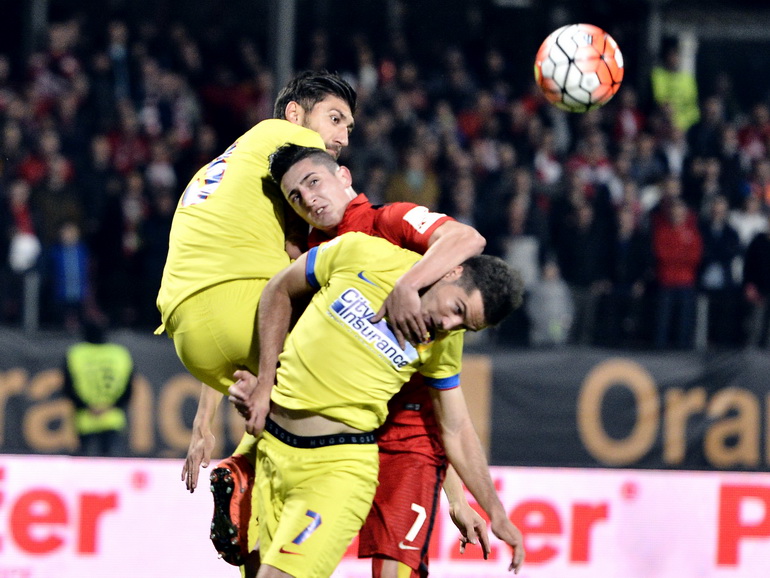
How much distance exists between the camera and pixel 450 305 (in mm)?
4555

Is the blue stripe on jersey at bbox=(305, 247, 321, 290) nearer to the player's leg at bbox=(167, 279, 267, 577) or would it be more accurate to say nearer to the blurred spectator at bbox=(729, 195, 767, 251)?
the player's leg at bbox=(167, 279, 267, 577)

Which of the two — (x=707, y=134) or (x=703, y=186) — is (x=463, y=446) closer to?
(x=703, y=186)

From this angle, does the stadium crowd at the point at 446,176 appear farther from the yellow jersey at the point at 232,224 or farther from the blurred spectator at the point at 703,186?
the yellow jersey at the point at 232,224

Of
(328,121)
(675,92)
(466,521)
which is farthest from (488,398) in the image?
(675,92)

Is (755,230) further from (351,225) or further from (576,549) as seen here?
(351,225)

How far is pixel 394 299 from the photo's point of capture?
4.55 m

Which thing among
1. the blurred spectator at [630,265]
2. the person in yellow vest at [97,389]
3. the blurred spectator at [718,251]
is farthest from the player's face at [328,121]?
the blurred spectator at [718,251]

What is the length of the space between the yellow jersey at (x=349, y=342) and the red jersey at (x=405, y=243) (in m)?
0.12

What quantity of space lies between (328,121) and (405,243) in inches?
34.3

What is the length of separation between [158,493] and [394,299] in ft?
13.4

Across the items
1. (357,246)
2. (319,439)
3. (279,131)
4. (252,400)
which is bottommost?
(319,439)

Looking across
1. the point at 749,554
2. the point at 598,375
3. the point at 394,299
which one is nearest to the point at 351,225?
the point at 394,299

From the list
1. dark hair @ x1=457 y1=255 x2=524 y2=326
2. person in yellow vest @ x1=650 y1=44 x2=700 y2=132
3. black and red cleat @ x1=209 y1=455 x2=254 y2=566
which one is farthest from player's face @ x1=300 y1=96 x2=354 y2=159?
person in yellow vest @ x1=650 y1=44 x2=700 y2=132

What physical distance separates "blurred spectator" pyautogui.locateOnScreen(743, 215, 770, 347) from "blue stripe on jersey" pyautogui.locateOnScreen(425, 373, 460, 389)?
7862mm
